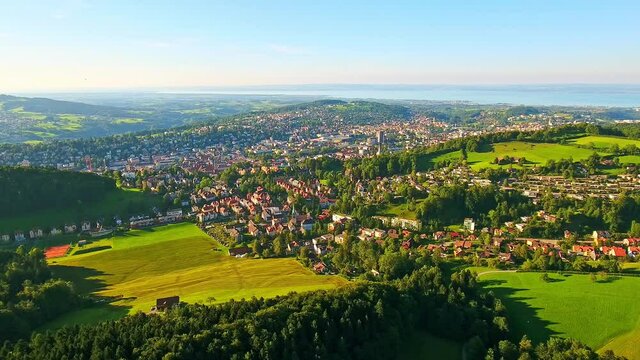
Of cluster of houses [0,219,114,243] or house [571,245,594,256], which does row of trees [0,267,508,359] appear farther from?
cluster of houses [0,219,114,243]

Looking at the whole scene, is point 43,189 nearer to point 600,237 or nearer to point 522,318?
point 522,318

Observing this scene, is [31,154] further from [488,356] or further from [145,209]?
[488,356]

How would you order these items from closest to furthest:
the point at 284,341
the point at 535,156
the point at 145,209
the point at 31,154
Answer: the point at 284,341 → the point at 145,209 → the point at 535,156 → the point at 31,154

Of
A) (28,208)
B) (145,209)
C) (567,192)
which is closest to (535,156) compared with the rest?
(567,192)

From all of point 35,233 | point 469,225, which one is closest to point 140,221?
point 35,233

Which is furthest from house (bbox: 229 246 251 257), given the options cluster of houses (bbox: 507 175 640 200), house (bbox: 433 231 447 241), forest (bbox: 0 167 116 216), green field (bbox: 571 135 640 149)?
green field (bbox: 571 135 640 149)

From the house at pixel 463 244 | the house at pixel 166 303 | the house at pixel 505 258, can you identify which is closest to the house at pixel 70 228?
the house at pixel 166 303
